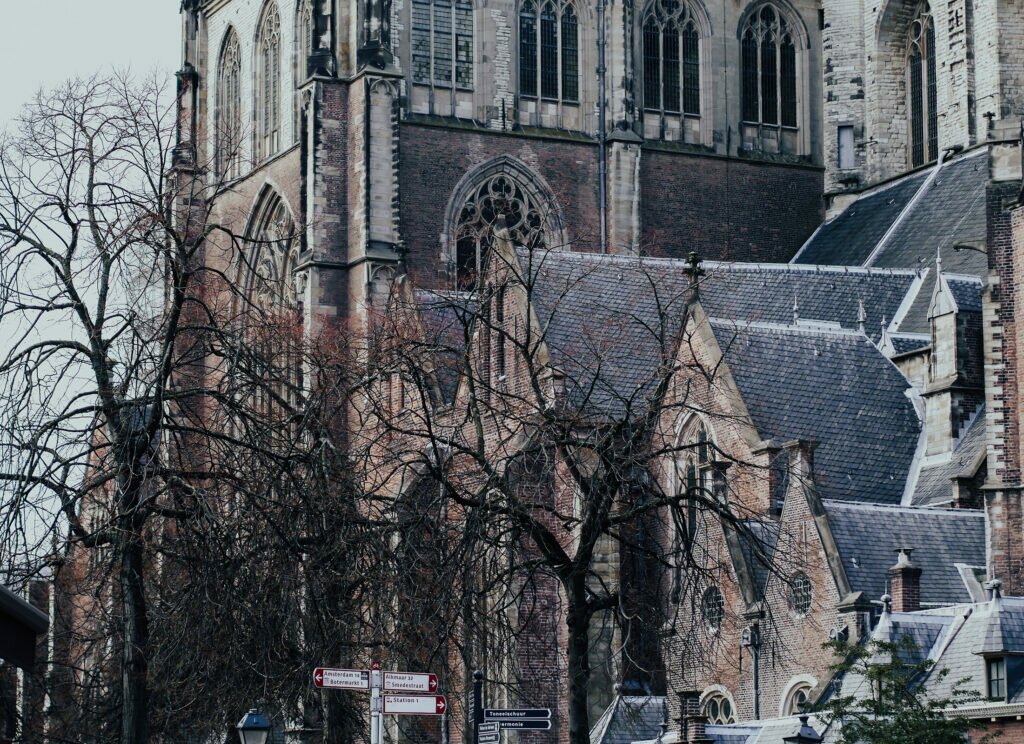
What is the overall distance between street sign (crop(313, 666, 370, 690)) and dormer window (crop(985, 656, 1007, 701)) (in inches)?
645

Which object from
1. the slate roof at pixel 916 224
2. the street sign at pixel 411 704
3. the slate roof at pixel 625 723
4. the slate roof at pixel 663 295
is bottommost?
the slate roof at pixel 625 723

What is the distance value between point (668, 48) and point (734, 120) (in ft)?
8.73

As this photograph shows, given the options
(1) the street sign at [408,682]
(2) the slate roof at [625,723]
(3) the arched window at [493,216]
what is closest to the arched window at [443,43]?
(3) the arched window at [493,216]

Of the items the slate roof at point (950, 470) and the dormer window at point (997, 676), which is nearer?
the dormer window at point (997, 676)

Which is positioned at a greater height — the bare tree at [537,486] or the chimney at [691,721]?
the bare tree at [537,486]

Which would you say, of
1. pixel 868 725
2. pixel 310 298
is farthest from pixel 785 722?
pixel 310 298

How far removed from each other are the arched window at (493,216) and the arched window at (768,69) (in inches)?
286

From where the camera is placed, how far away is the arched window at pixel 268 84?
6353 cm

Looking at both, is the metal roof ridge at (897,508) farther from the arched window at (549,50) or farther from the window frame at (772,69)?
the window frame at (772,69)

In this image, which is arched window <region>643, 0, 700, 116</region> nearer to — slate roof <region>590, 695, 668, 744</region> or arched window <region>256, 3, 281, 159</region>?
arched window <region>256, 3, 281, 159</region>

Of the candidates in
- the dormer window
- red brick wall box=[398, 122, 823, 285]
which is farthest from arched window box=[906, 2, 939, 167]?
the dormer window

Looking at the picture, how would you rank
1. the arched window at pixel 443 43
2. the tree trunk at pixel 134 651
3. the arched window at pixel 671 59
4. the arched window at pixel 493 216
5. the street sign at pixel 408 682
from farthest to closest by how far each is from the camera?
the arched window at pixel 671 59, the arched window at pixel 443 43, the arched window at pixel 493 216, the tree trunk at pixel 134 651, the street sign at pixel 408 682

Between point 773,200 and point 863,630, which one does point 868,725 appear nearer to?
point 863,630

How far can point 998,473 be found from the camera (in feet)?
135
